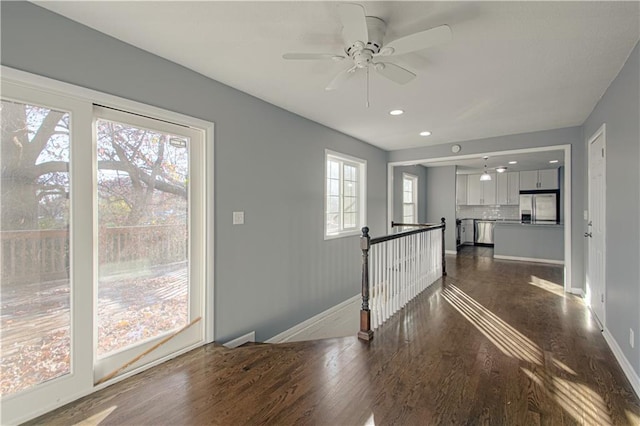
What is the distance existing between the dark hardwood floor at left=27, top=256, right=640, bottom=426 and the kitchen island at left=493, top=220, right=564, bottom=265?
4.17 m

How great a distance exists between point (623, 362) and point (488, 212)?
26.4 ft

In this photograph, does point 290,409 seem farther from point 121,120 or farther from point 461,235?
point 461,235

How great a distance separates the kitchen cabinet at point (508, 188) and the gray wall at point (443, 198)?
1.69m

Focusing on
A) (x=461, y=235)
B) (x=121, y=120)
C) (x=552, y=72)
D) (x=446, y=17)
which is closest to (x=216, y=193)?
(x=121, y=120)

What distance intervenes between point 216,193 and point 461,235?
904cm

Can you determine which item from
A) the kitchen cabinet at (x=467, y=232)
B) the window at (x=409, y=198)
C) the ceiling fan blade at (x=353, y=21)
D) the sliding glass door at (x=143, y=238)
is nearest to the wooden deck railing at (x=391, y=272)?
the sliding glass door at (x=143, y=238)

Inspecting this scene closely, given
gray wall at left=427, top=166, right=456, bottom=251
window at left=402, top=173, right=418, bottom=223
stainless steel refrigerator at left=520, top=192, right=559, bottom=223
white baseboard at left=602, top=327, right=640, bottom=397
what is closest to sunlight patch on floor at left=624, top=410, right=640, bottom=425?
white baseboard at left=602, top=327, right=640, bottom=397

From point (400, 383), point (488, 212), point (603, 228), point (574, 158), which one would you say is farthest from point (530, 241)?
point (400, 383)

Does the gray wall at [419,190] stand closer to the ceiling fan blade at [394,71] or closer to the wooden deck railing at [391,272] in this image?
the wooden deck railing at [391,272]

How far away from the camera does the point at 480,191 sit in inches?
370

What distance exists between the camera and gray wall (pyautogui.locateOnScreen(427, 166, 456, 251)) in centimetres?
851

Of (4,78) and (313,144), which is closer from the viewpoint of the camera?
(4,78)

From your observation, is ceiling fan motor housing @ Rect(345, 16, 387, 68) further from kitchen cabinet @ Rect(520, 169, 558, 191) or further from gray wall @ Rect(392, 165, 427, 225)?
kitchen cabinet @ Rect(520, 169, 558, 191)

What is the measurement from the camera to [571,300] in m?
4.18
